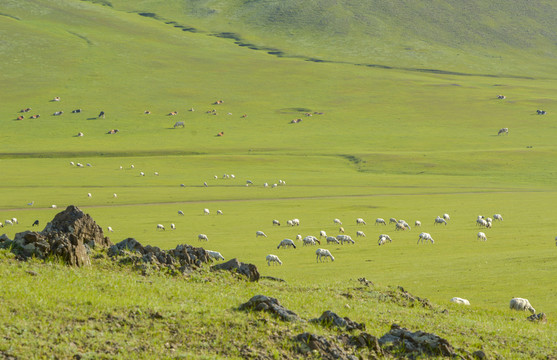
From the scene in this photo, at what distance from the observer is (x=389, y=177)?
7544cm

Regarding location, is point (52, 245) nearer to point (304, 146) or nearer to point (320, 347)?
point (320, 347)

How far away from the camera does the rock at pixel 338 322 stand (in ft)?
46.0

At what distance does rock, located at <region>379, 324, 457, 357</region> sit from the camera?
529 inches

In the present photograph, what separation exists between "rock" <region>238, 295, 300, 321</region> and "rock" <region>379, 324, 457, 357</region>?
193 centimetres

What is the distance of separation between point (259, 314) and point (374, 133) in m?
93.2

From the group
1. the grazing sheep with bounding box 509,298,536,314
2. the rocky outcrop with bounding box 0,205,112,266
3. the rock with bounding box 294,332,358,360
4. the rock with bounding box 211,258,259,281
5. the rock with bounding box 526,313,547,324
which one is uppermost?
the rock with bounding box 294,332,358,360

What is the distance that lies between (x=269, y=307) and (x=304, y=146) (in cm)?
8243

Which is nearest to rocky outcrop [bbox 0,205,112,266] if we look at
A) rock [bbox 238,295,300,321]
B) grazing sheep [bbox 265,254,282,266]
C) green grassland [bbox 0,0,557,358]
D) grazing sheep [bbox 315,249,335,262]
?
green grassland [bbox 0,0,557,358]

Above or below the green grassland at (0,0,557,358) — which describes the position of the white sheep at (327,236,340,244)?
above

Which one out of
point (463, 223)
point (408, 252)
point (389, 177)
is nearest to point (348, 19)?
point (389, 177)

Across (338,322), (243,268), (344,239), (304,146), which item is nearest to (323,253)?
(344,239)

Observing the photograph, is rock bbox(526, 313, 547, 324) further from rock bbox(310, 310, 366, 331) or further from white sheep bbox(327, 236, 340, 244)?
white sheep bbox(327, 236, 340, 244)

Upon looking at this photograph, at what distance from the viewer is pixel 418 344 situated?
13.6m

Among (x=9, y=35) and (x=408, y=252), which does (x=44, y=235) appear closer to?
(x=408, y=252)
